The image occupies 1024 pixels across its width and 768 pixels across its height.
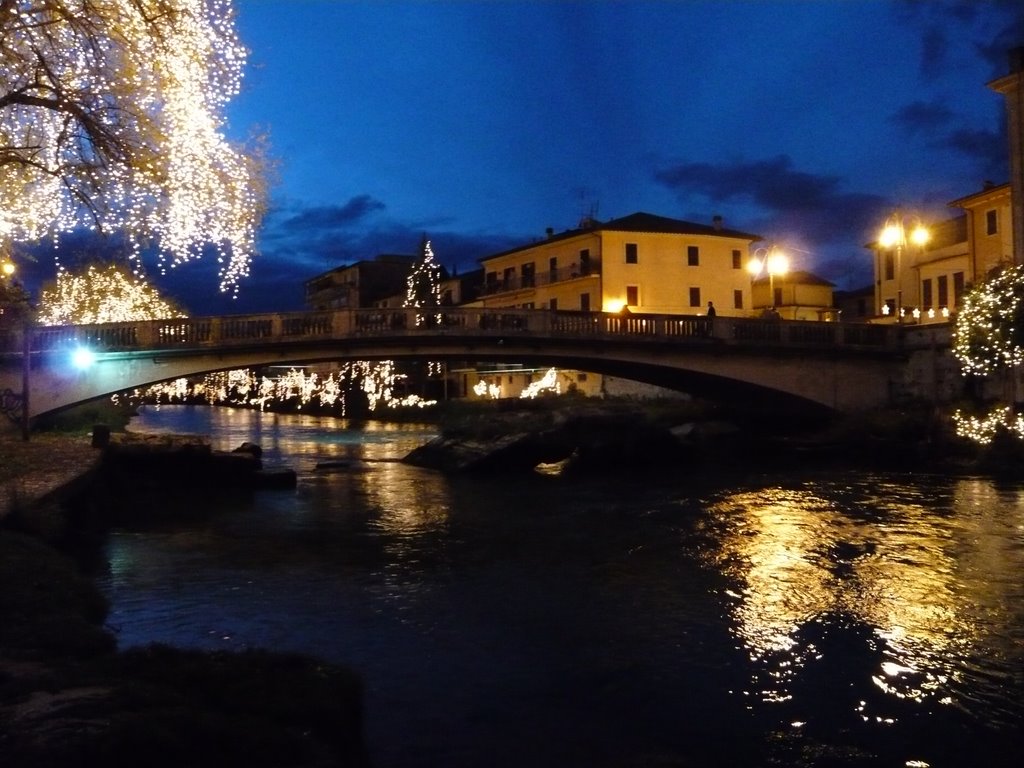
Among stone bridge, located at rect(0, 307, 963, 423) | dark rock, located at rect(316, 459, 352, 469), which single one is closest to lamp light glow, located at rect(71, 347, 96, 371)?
stone bridge, located at rect(0, 307, 963, 423)

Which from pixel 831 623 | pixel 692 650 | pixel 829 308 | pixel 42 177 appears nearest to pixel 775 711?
pixel 692 650

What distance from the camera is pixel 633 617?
13.5 metres

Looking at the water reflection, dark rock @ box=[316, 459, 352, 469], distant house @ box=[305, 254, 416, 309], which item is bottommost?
the water reflection

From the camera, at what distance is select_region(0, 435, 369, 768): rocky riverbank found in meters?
6.33

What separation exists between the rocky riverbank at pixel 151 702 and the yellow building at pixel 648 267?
180 ft

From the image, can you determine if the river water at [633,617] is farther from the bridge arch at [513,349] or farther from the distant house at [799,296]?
the distant house at [799,296]

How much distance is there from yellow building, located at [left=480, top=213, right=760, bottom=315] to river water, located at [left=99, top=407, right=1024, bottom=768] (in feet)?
128

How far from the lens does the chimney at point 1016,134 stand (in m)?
35.5

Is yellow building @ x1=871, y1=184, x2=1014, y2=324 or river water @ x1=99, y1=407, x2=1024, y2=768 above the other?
yellow building @ x1=871, y1=184, x2=1014, y2=324

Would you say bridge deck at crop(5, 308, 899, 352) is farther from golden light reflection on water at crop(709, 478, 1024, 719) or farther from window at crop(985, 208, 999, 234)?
golden light reflection on water at crop(709, 478, 1024, 719)

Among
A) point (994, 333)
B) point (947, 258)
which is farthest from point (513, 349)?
point (947, 258)

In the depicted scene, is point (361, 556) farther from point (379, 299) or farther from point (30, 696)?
point (379, 299)

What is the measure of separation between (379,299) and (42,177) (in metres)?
91.0

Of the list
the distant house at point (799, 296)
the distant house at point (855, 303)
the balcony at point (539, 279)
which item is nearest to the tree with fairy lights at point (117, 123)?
the balcony at point (539, 279)
